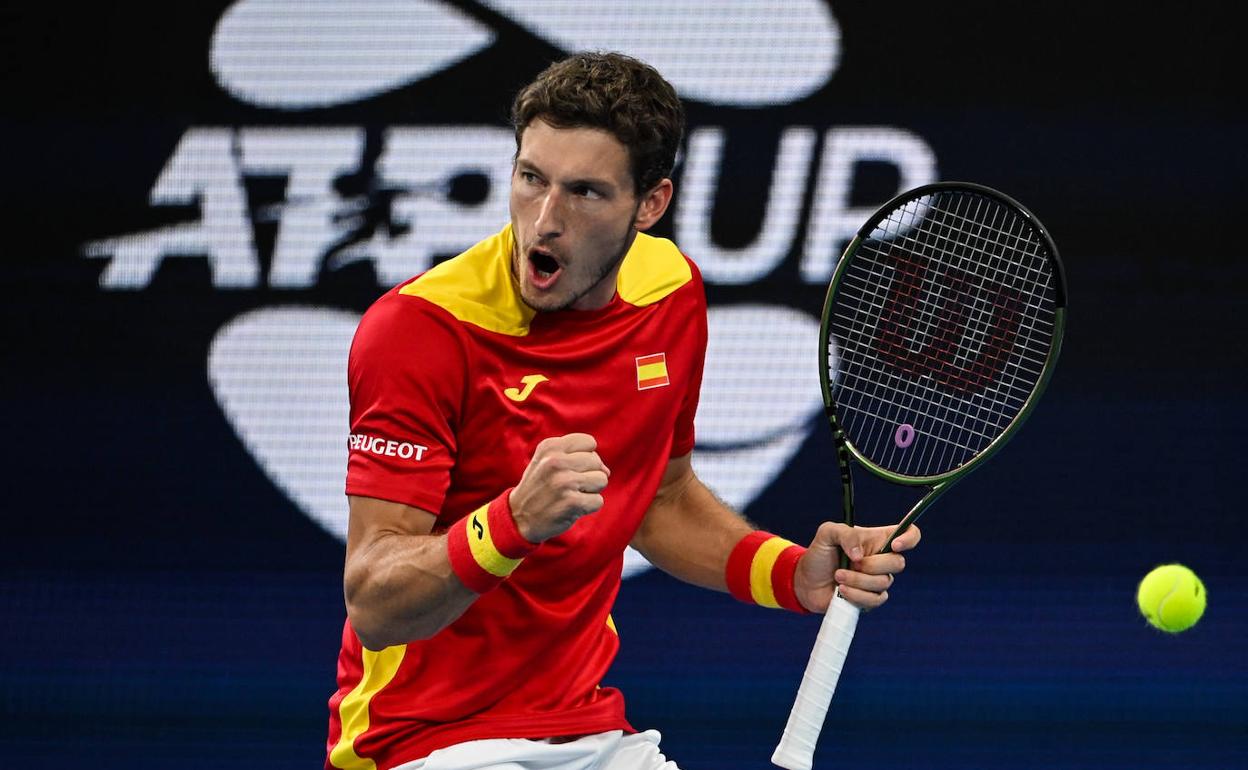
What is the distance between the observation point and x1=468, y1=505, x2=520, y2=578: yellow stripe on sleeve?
2.35 meters

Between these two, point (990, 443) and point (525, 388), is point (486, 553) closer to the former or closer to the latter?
point (525, 388)

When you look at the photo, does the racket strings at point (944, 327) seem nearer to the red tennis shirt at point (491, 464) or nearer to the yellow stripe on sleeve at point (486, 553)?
the red tennis shirt at point (491, 464)

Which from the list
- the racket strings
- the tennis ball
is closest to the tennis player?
the racket strings

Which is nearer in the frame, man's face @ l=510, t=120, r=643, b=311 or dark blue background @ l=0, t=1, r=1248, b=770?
man's face @ l=510, t=120, r=643, b=311

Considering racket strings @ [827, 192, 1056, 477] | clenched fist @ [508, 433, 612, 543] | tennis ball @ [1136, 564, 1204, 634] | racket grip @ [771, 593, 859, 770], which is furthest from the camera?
tennis ball @ [1136, 564, 1204, 634]

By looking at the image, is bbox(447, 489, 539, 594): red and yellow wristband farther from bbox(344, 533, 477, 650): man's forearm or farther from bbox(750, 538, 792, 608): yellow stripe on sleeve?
bbox(750, 538, 792, 608): yellow stripe on sleeve

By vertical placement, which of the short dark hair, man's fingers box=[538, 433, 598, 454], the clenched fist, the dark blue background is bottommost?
the dark blue background

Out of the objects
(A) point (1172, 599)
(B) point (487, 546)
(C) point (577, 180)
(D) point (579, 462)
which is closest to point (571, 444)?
(D) point (579, 462)

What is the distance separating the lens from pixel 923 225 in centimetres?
463

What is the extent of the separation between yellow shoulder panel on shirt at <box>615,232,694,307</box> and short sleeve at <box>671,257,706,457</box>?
0.03 m

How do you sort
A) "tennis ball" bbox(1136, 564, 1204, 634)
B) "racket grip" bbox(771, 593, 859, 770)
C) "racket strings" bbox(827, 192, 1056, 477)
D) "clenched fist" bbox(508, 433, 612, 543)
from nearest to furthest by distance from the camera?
"clenched fist" bbox(508, 433, 612, 543), "racket grip" bbox(771, 593, 859, 770), "racket strings" bbox(827, 192, 1056, 477), "tennis ball" bbox(1136, 564, 1204, 634)

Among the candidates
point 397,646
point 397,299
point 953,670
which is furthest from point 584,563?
point 953,670

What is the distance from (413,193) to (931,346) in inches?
74.4

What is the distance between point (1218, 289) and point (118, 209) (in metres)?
3.22
